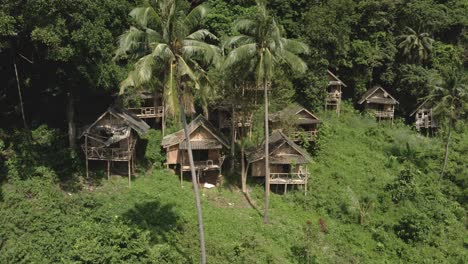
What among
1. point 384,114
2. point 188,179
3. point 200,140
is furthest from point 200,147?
point 384,114

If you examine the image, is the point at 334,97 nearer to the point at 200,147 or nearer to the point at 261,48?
the point at 200,147

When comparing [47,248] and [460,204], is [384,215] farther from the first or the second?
[47,248]

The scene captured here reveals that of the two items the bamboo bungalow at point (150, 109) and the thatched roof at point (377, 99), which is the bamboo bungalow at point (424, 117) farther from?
the bamboo bungalow at point (150, 109)

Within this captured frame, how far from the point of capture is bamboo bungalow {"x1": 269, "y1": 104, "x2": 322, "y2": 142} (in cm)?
3347

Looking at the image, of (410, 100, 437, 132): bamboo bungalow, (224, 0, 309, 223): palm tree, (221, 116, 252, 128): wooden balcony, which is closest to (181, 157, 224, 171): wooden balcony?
(221, 116, 252, 128): wooden balcony

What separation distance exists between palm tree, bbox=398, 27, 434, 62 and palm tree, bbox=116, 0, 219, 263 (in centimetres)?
3379

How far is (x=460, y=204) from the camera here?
32.8 meters

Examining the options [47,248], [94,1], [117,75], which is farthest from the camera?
[117,75]

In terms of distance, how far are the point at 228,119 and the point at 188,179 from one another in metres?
7.18

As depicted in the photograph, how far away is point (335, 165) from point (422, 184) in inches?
287

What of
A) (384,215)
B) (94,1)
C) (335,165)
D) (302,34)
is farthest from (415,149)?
(94,1)

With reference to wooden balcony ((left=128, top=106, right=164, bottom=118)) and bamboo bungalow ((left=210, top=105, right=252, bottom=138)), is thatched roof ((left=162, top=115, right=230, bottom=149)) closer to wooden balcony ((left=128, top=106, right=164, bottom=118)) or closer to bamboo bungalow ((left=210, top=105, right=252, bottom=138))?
bamboo bungalow ((left=210, top=105, right=252, bottom=138))

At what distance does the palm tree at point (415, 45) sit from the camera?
45.0 metres

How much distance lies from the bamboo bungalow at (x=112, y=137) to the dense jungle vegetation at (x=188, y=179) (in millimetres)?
1219
